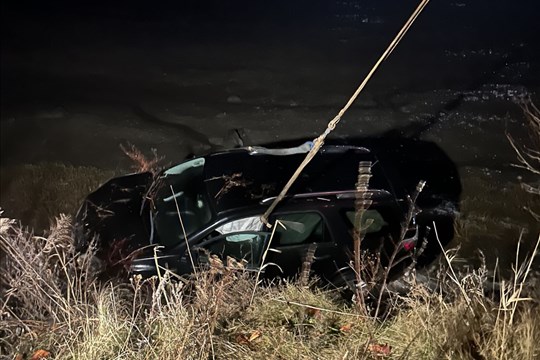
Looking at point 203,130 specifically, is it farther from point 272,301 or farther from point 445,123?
point 272,301

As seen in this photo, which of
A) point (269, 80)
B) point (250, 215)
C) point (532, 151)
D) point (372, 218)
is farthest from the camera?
point (269, 80)

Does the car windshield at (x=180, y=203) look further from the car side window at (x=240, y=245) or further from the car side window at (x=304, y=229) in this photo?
the car side window at (x=304, y=229)

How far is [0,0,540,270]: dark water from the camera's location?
12719 millimetres

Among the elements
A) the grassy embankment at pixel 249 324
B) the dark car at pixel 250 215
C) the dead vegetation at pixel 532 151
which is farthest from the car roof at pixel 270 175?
the grassy embankment at pixel 249 324

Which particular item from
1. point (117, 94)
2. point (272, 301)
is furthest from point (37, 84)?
point (272, 301)

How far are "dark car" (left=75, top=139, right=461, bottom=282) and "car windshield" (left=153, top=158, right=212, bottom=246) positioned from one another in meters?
0.01

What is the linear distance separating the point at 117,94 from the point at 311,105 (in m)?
4.61

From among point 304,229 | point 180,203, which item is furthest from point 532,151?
point 180,203

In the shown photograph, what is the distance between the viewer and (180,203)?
25.0 ft

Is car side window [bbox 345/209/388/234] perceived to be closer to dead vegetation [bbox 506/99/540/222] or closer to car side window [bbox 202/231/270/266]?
car side window [bbox 202/231/270/266]

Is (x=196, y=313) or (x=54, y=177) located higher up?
(x=196, y=313)

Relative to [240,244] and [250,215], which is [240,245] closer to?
[240,244]

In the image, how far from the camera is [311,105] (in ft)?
48.9

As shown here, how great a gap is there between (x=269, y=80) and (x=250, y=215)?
31.9 feet
